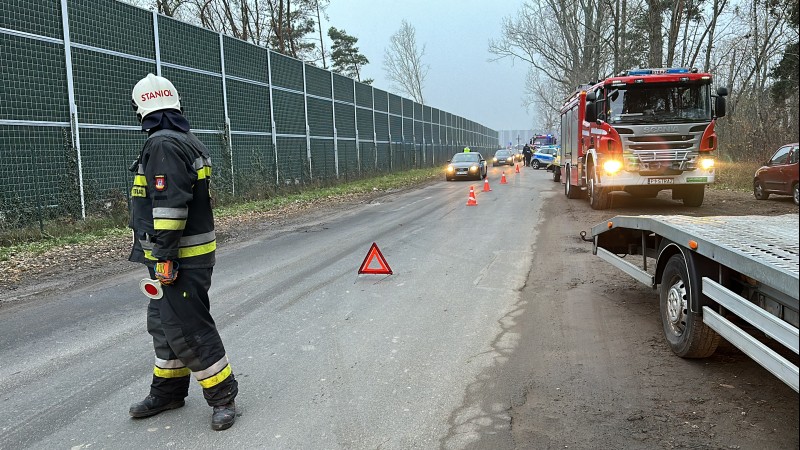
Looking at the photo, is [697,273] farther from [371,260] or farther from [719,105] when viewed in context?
[719,105]

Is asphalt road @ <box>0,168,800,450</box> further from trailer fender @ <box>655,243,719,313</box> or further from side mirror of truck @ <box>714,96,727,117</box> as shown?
side mirror of truck @ <box>714,96,727,117</box>

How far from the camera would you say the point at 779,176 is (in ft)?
45.9

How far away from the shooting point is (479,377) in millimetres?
4031

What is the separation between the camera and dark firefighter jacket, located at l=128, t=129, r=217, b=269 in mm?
3191

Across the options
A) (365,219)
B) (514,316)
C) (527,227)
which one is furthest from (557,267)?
(365,219)

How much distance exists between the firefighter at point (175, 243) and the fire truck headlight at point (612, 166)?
425 inches

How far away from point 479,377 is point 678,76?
430 inches

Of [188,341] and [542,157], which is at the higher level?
[542,157]

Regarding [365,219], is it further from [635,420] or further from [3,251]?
[635,420]

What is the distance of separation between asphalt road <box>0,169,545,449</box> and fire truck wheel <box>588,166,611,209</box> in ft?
17.6

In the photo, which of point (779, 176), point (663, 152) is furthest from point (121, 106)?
point (779, 176)

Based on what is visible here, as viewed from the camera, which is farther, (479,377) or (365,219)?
(365,219)

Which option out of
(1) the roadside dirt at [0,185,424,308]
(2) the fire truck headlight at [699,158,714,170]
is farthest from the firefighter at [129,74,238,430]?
(2) the fire truck headlight at [699,158,714,170]

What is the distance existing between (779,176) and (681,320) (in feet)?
40.4
